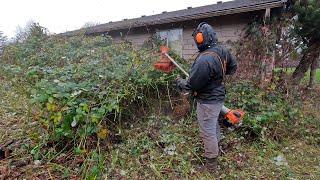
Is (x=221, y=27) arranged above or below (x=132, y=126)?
above

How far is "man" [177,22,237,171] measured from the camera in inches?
131

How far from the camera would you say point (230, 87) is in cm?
548

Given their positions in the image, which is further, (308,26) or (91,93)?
(308,26)

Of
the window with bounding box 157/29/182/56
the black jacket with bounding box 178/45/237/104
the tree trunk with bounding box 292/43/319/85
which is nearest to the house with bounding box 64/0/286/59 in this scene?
the window with bounding box 157/29/182/56

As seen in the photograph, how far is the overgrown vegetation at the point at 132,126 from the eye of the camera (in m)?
3.54

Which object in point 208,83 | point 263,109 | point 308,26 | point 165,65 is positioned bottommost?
point 263,109

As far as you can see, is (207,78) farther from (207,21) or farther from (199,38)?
(207,21)

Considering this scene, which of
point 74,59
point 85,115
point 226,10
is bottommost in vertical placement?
point 85,115

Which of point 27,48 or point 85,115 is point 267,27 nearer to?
point 85,115

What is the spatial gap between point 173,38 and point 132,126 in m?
6.88

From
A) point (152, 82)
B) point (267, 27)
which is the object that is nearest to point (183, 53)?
point (267, 27)

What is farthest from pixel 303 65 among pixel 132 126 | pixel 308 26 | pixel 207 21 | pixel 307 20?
pixel 132 126

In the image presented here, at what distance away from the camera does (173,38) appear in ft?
34.6

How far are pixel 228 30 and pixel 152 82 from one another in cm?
494
